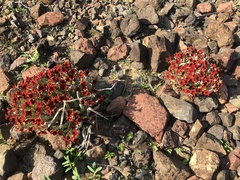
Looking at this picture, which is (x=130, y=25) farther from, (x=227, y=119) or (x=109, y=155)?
(x=109, y=155)

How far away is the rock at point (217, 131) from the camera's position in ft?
19.0

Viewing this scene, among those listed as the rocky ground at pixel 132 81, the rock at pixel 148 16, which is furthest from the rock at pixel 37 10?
the rock at pixel 148 16

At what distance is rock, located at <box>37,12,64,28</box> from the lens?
7.45 metres

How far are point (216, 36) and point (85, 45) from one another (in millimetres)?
3458

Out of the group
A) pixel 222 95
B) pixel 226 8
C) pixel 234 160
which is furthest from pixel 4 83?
pixel 226 8

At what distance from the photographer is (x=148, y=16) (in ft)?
24.9

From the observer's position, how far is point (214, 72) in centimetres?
588

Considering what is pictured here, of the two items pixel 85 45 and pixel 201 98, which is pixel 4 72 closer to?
pixel 85 45

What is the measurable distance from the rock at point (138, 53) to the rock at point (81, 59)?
1.03 metres

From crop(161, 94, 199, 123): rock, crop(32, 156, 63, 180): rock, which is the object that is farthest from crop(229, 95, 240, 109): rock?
crop(32, 156, 63, 180): rock

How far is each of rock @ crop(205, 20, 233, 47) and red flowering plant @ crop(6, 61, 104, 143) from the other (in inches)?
147

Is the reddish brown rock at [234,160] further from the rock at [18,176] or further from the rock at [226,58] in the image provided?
Answer: the rock at [18,176]

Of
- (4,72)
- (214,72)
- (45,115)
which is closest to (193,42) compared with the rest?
(214,72)

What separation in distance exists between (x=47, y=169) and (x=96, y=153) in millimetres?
969
